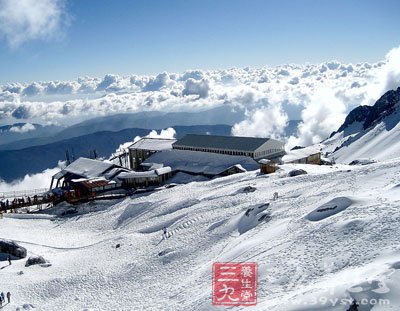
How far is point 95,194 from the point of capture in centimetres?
6512

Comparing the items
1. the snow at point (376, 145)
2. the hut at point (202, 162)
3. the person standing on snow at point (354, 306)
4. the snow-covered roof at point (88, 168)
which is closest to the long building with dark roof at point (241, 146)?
the hut at point (202, 162)

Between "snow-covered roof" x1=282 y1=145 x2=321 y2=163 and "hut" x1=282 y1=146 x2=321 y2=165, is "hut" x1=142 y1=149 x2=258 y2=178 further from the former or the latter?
"hut" x1=282 y1=146 x2=321 y2=165

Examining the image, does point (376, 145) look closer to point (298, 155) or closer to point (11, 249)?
point (298, 155)

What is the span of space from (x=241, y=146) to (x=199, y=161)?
28.1 ft

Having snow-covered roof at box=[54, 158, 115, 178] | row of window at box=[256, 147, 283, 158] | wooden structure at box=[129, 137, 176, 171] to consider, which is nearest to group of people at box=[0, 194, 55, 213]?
snow-covered roof at box=[54, 158, 115, 178]

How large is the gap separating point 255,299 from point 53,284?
855 inches

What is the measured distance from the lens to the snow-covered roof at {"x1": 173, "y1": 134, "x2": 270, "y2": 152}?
7338 centimetres

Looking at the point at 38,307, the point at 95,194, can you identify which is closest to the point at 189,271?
the point at 38,307

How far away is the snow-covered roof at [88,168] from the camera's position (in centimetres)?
7511

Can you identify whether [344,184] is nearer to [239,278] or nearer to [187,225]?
[187,225]

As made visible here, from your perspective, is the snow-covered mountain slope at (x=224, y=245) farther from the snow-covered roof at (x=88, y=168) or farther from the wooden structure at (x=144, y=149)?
the wooden structure at (x=144, y=149)

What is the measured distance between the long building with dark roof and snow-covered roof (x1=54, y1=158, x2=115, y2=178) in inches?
702

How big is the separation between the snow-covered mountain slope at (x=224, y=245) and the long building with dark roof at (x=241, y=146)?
1364cm

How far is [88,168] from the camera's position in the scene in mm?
78562
